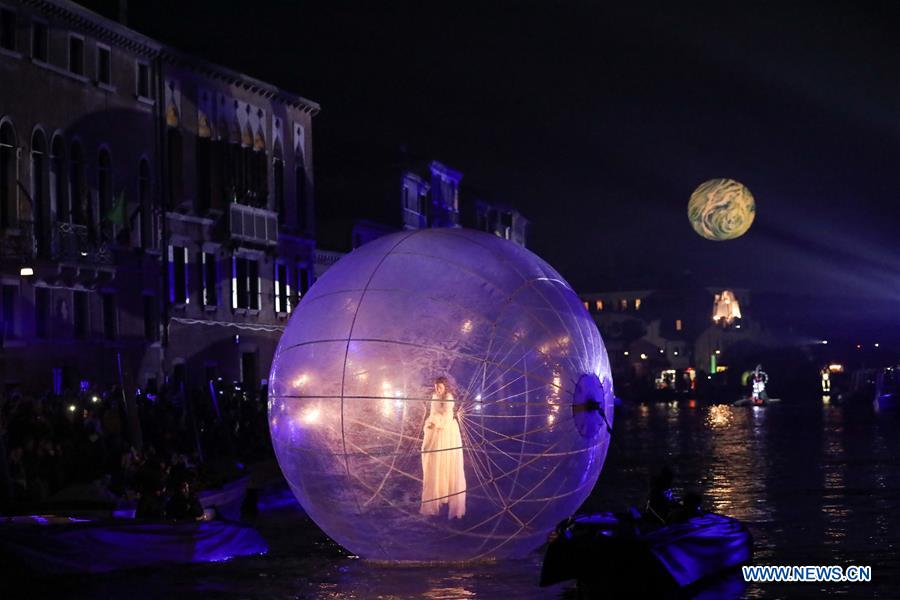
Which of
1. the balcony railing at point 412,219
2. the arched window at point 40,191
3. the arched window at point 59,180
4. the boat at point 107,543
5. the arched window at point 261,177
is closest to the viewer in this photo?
the boat at point 107,543

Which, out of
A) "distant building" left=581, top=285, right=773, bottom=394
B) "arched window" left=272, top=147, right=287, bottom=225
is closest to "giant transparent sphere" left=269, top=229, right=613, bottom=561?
"arched window" left=272, top=147, right=287, bottom=225

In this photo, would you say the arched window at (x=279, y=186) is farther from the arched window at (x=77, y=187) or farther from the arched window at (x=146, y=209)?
the arched window at (x=77, y=187)

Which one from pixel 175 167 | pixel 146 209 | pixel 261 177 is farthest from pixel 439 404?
pixel 261 177

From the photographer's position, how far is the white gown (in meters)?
17.3

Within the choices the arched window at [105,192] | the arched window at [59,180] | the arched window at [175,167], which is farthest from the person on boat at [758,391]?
the arched window at [59,180]

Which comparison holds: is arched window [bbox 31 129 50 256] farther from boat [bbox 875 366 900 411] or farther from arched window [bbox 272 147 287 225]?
boat [bbox 875 366 900 411]

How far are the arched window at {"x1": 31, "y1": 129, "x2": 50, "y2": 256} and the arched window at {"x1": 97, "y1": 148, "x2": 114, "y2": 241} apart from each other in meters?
3.36

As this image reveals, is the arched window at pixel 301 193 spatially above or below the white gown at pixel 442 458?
above

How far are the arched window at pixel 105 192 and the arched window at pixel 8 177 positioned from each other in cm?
514

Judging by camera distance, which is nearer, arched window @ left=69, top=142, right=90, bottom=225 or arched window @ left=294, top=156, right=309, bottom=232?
arched window @ left=69, top=142, right=90, bottom=225

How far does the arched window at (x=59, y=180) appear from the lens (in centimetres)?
4212

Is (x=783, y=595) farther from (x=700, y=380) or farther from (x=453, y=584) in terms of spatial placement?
(x=700, y=380)

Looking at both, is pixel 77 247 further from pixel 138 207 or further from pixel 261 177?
pixel 261 177

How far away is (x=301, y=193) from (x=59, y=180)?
1920cm
